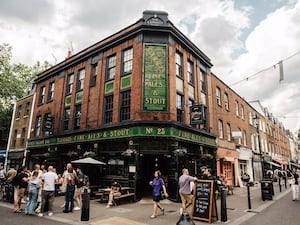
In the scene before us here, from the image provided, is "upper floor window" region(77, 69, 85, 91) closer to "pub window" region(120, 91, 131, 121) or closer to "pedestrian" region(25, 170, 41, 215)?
"pub window" region(120, 91, 131, 121)

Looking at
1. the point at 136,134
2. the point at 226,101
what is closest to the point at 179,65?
the point at 136,134

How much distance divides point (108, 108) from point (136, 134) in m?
3.87

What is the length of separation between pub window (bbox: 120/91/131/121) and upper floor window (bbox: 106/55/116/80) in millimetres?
2149

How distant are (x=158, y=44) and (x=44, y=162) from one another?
13.9m

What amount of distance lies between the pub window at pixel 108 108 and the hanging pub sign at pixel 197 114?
5.53 m

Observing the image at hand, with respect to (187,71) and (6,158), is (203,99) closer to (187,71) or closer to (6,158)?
(187,71)

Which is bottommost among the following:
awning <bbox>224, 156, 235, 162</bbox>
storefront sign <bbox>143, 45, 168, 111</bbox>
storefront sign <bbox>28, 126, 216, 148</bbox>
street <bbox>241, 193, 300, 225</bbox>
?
street <bbox>241, 193, 300, 225</bbox>

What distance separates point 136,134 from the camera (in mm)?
12836

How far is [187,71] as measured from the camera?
53.8ft

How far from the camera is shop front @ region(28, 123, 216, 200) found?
12656 mm

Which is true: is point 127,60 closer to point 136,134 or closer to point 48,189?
point 136,134

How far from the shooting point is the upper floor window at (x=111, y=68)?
53.1ft

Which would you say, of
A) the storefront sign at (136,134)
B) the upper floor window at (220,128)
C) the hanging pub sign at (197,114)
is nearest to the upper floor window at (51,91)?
the storefront sign at (136,134)

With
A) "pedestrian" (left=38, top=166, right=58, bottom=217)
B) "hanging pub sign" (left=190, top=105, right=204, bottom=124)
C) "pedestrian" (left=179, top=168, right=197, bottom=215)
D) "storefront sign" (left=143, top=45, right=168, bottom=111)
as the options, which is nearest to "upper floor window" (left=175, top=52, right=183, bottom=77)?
"storefront sign" (left=143, top=45, right=168, bottom=111)
